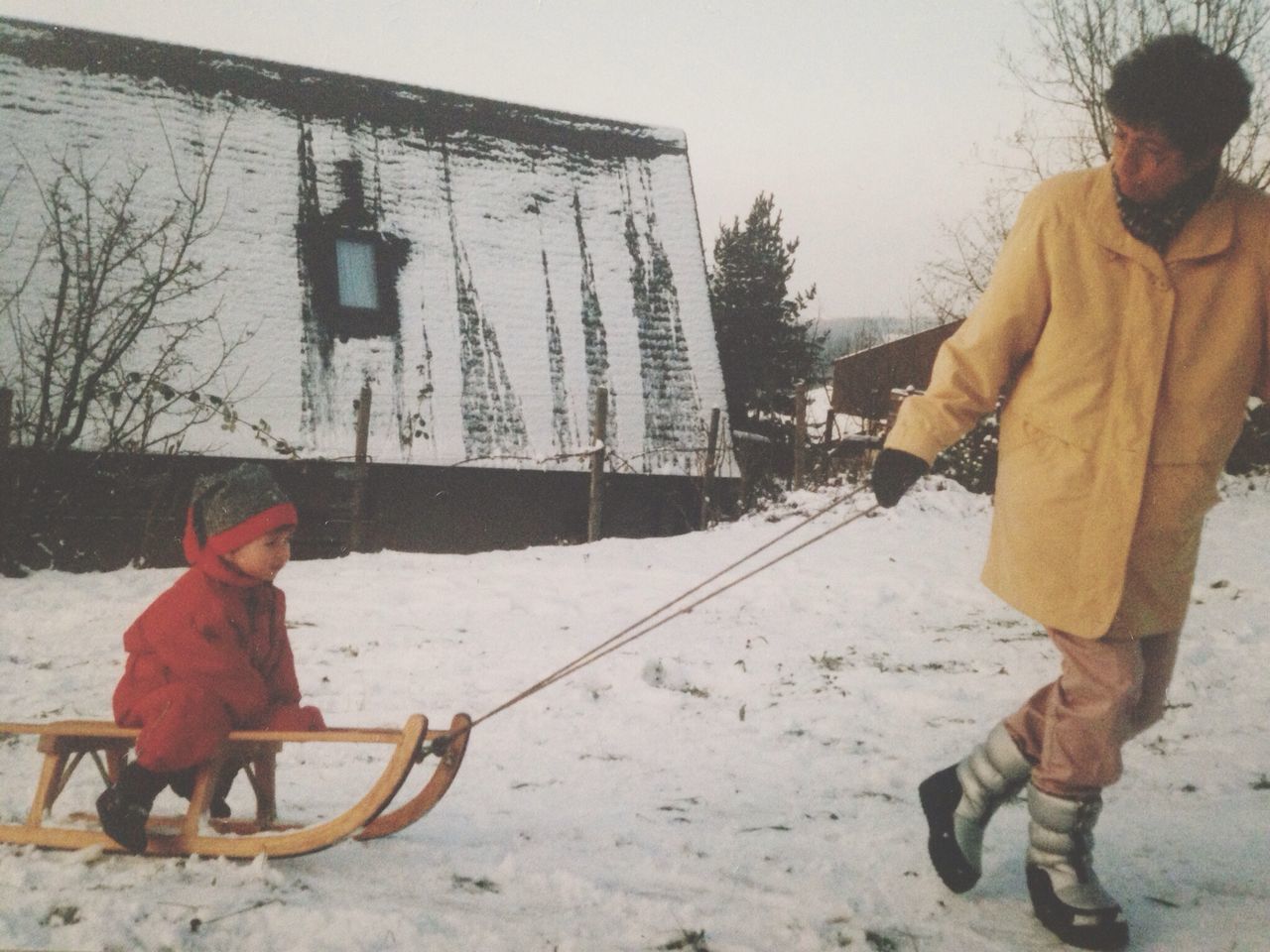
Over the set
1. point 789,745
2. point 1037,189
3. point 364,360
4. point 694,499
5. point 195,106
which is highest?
point 195,106

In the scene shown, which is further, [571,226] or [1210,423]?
[571,226]

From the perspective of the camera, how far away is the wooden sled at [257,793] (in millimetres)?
2430

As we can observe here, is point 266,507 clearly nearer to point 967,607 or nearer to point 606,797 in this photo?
point 606,797

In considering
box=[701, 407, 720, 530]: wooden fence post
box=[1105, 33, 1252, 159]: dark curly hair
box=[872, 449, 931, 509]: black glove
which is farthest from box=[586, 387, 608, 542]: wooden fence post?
box=[1105, 33, 1252, 159]: dark curly hair

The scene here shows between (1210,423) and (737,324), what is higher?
(737,324)

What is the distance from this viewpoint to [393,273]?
1228 centimetres

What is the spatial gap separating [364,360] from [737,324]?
10.7 m

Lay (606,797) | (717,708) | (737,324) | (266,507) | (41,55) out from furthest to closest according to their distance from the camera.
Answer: (737,324), (41,55), (717,708), (606,797), (266,507)

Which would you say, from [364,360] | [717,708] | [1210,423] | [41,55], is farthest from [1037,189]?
[41,55]

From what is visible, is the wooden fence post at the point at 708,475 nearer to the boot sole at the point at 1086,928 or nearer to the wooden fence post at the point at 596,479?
the wooden fence post at the point at 596,479

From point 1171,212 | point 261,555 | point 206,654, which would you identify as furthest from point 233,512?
point 1171,212

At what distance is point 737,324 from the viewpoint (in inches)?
802

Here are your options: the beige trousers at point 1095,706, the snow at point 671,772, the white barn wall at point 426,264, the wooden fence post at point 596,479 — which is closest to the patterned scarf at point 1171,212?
the beige trousers at point 1095,706

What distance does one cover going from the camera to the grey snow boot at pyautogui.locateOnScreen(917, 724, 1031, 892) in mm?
2225
